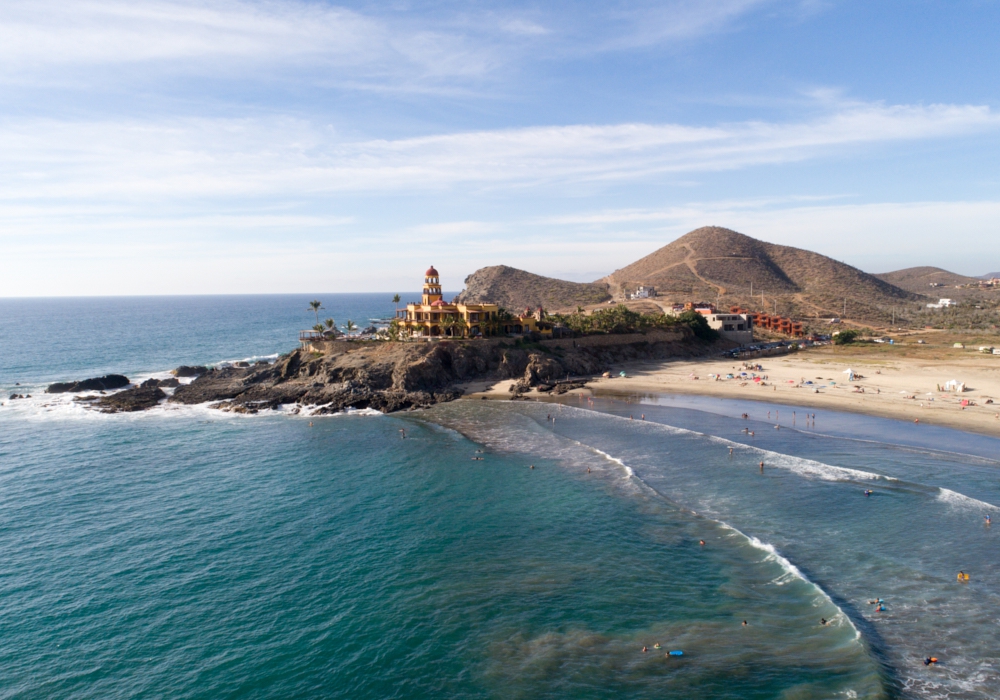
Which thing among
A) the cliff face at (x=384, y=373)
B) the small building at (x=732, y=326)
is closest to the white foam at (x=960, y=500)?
the cliff face at (x=384, y=373)

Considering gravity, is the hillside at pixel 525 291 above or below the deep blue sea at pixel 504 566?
above

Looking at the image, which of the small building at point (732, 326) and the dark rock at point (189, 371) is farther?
the small building at point (732, 326)

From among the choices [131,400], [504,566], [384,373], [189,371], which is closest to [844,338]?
[384,373]

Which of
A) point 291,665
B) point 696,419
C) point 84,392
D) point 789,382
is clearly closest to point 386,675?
point 291,665

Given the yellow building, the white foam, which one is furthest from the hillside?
the white foam

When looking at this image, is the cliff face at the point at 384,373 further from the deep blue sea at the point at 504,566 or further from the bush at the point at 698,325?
the bush at the point at 698,325

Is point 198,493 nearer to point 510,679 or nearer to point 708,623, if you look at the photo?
point 510,679

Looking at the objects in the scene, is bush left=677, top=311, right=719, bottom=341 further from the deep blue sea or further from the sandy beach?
the deep blue sea
